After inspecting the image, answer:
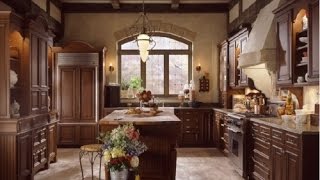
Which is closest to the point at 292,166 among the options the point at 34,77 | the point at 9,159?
the point at 9,159

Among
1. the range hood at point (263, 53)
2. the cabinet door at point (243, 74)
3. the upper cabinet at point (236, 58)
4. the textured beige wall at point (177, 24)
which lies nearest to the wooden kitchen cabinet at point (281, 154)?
the range hood at point (263, 53)

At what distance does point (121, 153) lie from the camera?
2932 millimetres

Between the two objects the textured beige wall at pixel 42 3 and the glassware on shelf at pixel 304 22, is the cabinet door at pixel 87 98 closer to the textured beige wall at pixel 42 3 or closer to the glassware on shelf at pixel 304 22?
→ the textured beige wall at pixel 42 3


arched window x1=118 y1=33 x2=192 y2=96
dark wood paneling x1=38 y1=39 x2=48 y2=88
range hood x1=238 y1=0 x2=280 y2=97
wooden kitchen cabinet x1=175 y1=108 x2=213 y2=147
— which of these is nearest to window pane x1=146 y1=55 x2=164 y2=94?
arched window x1=118 y1=33 x2=192 y2=96

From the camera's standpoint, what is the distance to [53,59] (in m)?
9.64

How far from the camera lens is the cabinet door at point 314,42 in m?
4.41

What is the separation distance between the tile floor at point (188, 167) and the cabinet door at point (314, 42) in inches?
106

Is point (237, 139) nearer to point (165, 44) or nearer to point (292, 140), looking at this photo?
point (292, 140)

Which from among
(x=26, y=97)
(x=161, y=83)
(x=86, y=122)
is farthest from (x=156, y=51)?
(x=26, y=97)

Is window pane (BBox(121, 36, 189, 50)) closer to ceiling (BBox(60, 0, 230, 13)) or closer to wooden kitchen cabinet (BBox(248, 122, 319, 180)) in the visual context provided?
ceiling (BBox(60, 0, 230, 13))

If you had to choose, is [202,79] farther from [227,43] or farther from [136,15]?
[136,15]

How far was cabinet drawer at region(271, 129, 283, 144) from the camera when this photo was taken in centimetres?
475

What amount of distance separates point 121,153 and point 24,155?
3.44m

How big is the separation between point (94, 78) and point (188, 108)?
2.54m
